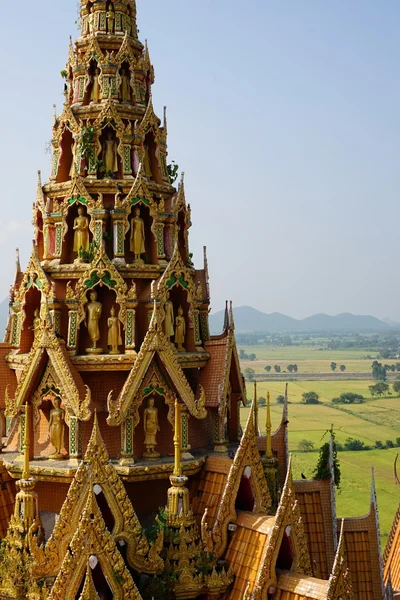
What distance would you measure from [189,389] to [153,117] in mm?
6756

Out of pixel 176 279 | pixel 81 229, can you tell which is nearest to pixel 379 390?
pixel 176 279

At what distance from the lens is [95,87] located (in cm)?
1836

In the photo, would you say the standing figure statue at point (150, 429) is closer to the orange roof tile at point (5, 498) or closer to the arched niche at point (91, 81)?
the orange roof tile at point (5, 498)

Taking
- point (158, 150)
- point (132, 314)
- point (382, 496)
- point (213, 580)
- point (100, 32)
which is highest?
point (100, 32)

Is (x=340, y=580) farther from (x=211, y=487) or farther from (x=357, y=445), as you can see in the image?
(x=357, y=445)

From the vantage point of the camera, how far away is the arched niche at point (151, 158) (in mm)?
18344

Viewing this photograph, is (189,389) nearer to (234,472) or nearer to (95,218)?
(234,472)

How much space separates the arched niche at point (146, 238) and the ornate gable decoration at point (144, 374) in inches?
71.5

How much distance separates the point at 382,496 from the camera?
203 feet

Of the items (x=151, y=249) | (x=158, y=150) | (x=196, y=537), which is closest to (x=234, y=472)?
(x=196, y=537)

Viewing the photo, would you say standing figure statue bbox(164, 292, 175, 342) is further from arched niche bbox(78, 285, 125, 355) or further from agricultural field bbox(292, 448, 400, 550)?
agricultural field bbox(292, 448, 400, 550)

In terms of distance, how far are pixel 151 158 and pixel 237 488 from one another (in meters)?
8.19

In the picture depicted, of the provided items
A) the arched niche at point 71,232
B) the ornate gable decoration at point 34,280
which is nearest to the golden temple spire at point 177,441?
the ornate gable decoration at point 34,280

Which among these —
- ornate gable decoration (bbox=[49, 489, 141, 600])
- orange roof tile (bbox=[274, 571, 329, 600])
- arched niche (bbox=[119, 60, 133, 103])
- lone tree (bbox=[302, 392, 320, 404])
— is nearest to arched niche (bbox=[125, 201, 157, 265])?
arched niche (bbox=[119, 60, 133, 103])
